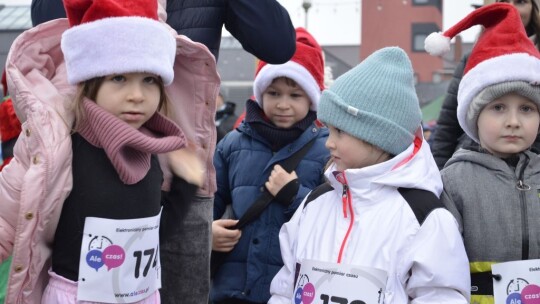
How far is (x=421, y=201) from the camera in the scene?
275cm

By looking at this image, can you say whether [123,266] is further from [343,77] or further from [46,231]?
[343,77]

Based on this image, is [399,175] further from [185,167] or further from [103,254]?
[103,254]

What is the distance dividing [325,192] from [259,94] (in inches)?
42.4

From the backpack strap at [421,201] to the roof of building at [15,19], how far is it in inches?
308

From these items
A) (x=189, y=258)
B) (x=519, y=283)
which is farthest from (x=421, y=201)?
(x=189, y=258)

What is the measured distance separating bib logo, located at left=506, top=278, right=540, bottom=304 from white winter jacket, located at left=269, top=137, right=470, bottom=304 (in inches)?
8.3

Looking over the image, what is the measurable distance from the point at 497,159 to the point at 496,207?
0.23 metres

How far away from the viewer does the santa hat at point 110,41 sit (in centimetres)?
261

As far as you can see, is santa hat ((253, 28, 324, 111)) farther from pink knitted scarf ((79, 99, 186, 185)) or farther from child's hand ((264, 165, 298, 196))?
pink knitted scarf ((79, 99, 186, 185))

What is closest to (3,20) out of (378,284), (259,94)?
(259,94)

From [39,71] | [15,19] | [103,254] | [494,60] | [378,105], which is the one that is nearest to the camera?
[103,254]

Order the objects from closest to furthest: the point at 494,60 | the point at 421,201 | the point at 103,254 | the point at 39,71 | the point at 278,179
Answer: the point at 103,254 → the point at 39,71 → the point at 421,201 → the point at 494,60 → the point at 278,179

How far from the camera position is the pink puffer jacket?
2400 mm

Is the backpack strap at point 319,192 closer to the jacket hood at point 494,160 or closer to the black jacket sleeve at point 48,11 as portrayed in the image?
the jacket hood at point 494,160
